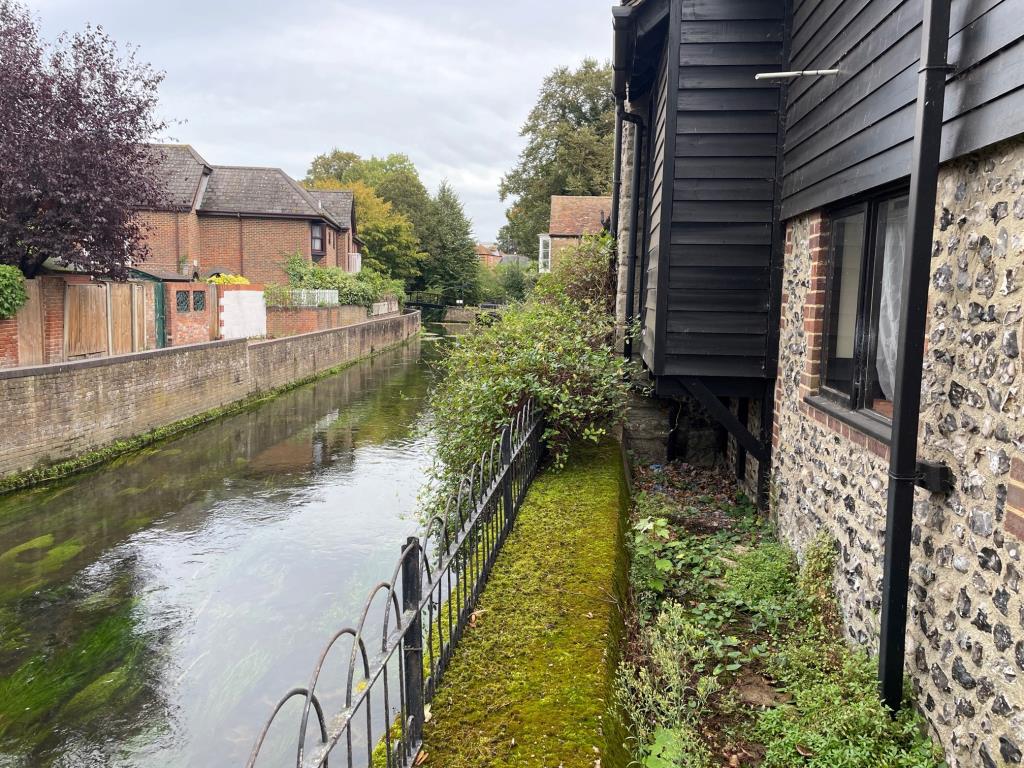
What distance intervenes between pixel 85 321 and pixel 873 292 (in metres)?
14.8

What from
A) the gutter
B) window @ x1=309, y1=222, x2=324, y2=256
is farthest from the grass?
window @ x1=309, y1=222, x2=324, y2=256

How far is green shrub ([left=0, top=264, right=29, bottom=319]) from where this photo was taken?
12.1 meters

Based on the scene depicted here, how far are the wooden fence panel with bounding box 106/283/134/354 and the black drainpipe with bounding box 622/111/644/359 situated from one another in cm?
1134

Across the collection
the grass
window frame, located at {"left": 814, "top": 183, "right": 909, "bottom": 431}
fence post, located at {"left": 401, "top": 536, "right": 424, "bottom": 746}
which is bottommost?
the grass

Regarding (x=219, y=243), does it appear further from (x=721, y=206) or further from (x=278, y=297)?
(x=721, y=206)

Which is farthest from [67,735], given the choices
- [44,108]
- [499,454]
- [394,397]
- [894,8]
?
[394,397]

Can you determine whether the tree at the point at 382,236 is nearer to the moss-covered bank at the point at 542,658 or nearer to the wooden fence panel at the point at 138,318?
the wooden fence panel at the point at 138,318

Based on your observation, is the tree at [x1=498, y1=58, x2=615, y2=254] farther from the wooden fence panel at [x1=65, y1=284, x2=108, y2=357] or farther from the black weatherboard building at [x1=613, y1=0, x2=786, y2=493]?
the black weatherboard building at [x1=613, y1=0, x2=786, y2=493]

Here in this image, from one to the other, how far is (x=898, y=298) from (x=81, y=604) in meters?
6.87

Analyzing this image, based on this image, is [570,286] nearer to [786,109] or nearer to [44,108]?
[786,109]

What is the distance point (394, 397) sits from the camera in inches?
749

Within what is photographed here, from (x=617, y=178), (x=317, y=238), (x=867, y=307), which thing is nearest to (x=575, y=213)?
(x=317, y=238)

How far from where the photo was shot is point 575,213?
31.0m

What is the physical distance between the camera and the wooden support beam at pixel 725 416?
636cm
